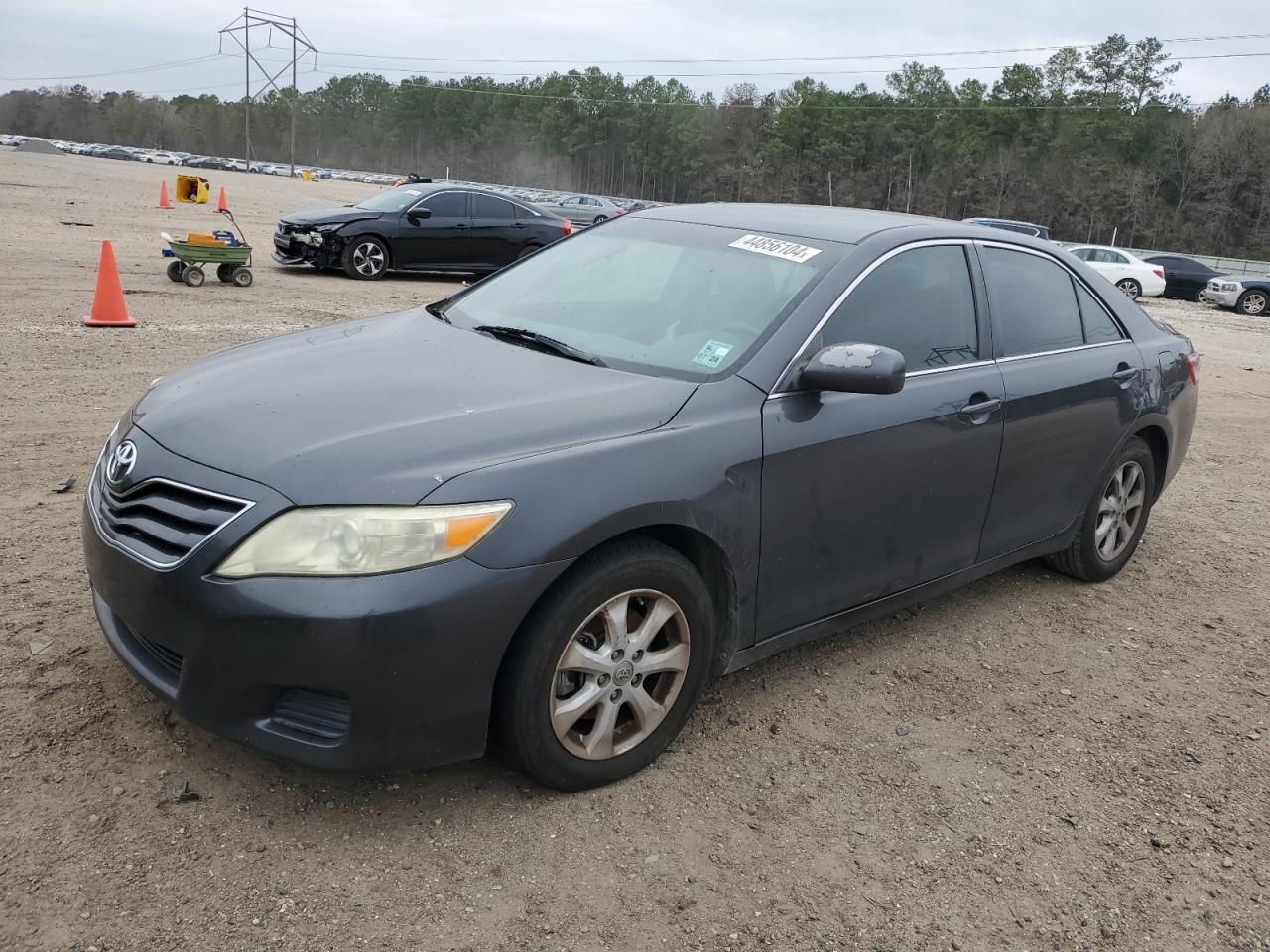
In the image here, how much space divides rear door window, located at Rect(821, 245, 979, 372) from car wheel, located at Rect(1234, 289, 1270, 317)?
26.4 m

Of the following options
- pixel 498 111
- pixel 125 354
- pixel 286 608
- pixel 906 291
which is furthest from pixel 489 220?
pixel 498 111

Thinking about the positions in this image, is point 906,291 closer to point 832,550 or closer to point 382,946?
point 832,550

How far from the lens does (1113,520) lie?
197 inches

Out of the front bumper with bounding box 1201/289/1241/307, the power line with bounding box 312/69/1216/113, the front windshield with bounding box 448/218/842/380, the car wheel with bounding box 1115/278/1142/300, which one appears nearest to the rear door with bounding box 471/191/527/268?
the front windshield with bounding box 448/218/842/380

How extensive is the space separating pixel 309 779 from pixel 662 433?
1395mm

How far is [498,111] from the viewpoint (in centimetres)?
14100

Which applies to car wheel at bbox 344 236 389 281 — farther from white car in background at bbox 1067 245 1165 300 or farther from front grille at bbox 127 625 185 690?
Result: white car in background at bbox 1067 245 1165 300

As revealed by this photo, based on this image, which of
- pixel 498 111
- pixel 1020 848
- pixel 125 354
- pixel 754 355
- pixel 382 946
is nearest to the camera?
pixel 382 946

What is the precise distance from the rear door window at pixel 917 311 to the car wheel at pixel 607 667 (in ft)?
3.45

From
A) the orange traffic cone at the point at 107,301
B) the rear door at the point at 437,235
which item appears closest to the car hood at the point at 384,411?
the orange traffic cone at the point at 107,301

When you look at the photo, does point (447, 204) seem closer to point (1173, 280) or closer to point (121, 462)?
point (121, 462)

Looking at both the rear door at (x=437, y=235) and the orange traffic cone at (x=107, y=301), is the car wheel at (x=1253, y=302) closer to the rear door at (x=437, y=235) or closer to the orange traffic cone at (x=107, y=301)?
the rear door at (x=437, y=235)

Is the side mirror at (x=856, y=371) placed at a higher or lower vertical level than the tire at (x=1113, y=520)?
higher

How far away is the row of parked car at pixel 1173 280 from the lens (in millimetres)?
26281
